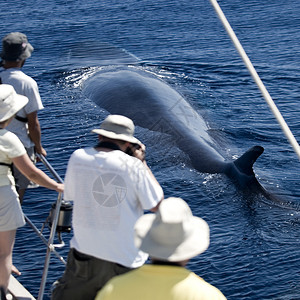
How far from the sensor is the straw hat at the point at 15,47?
7.95 m

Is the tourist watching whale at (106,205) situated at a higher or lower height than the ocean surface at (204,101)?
higher

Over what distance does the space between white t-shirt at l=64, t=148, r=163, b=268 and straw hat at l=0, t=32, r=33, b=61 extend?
197cm

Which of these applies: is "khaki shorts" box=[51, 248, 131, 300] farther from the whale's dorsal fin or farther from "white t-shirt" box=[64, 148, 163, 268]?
the whale's dorsal fin

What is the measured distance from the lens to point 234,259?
480 inches

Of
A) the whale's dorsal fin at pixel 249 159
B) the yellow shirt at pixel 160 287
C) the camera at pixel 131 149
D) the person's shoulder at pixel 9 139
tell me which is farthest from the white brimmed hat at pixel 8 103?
the whale's dorsal fin at pixel 249 159

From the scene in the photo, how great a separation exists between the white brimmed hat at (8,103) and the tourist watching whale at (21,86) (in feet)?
2.36

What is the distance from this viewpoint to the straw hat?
26.1ft

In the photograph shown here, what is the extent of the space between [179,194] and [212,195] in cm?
64

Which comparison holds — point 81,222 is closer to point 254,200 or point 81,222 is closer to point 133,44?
point 254,200

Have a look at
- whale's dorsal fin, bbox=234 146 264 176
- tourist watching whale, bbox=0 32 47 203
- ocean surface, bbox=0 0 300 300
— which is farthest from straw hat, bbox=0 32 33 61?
whale's dorsal fin, bbox=234 146 264 176

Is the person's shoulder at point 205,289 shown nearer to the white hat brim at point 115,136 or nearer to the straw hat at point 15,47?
the white hat brim at point 115,136

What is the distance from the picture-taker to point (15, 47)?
799 centimetres

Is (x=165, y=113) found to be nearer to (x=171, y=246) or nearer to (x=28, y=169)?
(x=28, y=169)

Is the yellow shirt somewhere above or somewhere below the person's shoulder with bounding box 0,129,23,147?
below
